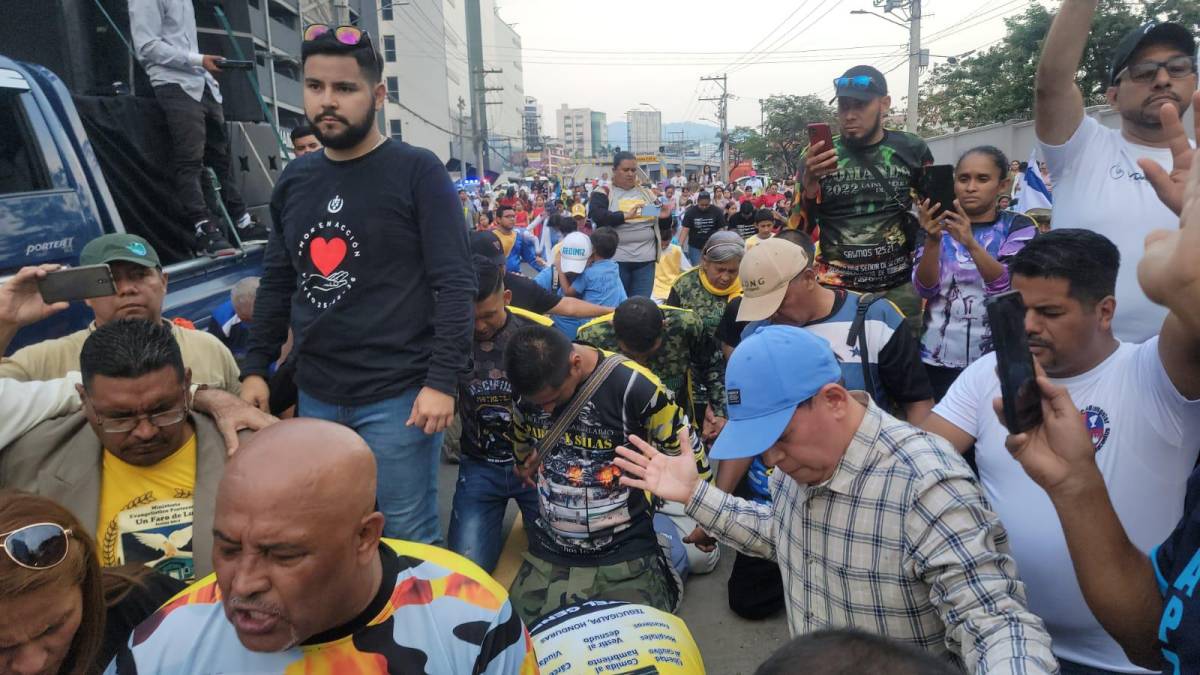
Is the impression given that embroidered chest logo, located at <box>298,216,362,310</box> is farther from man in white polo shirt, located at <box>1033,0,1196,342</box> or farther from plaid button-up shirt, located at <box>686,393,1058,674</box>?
man in white polo shirt, located at <box>1033,0,1196,342</box>

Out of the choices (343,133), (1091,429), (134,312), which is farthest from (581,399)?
(1091,429)

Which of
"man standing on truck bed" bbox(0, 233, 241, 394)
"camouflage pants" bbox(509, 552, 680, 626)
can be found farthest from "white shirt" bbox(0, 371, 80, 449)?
"camouflage pants" bbox(509, 552, 680, 626)

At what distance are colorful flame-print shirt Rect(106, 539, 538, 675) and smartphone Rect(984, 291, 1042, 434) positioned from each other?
1.13 metres

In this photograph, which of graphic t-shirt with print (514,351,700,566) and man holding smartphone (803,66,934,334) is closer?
graphic t-shirt with print (514,351,700,566)

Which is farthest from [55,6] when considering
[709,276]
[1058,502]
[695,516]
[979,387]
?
[1058,502]

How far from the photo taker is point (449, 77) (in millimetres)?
67312

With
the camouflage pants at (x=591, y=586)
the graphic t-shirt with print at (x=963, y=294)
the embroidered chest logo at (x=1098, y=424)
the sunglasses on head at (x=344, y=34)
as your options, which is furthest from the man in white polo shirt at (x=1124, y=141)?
the sunglasses on head at (x=344, y=34)

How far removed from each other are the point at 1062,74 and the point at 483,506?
3.43 metres

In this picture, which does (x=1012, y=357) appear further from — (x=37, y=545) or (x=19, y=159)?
(x=19, y=159)

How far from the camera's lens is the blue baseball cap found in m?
1.92

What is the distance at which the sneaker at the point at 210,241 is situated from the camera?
16.1 feet

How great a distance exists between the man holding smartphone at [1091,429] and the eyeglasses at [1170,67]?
3.43 ft

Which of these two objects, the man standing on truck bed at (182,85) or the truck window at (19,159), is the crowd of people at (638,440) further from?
the man standing on truck bed at (182,85)

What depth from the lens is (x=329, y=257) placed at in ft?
8.84
